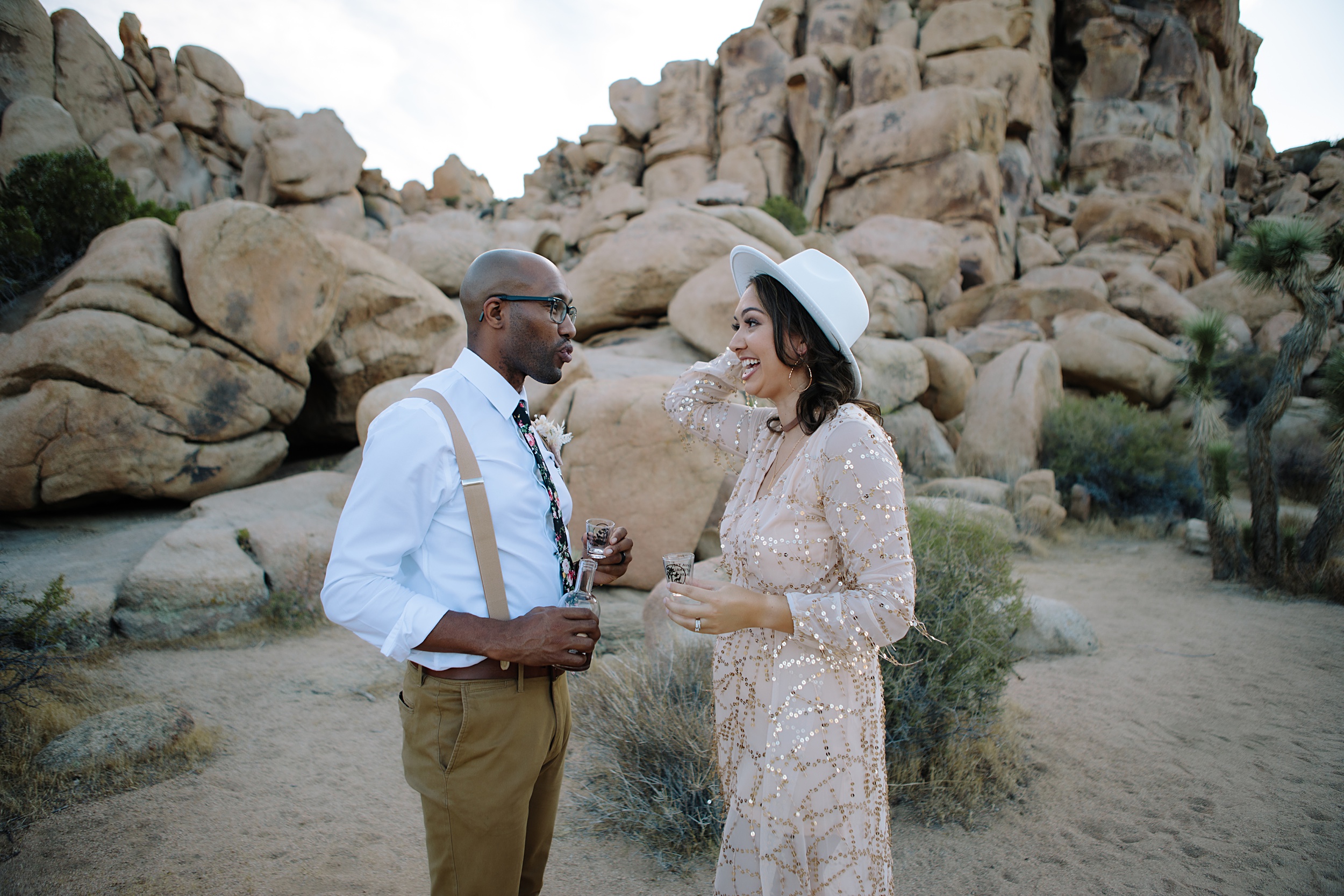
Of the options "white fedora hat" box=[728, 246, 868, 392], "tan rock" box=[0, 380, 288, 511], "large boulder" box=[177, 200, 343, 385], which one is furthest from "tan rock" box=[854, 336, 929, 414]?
"white fedora hat" box=[728, 246, 868, 392]

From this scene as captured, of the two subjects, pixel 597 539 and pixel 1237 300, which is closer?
pixel 597 539

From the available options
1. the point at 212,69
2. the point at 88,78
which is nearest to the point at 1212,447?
the point at 88,78

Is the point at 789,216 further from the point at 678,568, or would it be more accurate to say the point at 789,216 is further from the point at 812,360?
the point at 678,568

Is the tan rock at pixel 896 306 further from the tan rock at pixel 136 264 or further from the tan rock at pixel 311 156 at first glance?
the tan rock at pixel 311 156

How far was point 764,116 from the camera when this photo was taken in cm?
2794

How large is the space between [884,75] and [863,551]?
1084 inches

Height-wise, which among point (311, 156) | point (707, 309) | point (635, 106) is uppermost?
point (635, 106)

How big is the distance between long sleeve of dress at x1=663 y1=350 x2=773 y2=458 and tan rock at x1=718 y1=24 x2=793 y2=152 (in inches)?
1123

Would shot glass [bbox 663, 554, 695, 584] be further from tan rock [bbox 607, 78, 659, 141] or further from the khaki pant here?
tan rock [bbox 607, 78, 659, 141]

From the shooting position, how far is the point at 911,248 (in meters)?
18.1

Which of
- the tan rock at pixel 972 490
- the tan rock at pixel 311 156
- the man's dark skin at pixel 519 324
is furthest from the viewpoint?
the tan rock at pixel 311 156

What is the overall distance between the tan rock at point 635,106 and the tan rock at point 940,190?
46.9 ft

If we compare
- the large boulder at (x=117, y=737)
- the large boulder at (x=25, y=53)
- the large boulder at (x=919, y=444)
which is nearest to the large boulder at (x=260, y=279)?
the large boulder at (x=117, y=737)

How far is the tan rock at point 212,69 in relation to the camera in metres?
28.4
